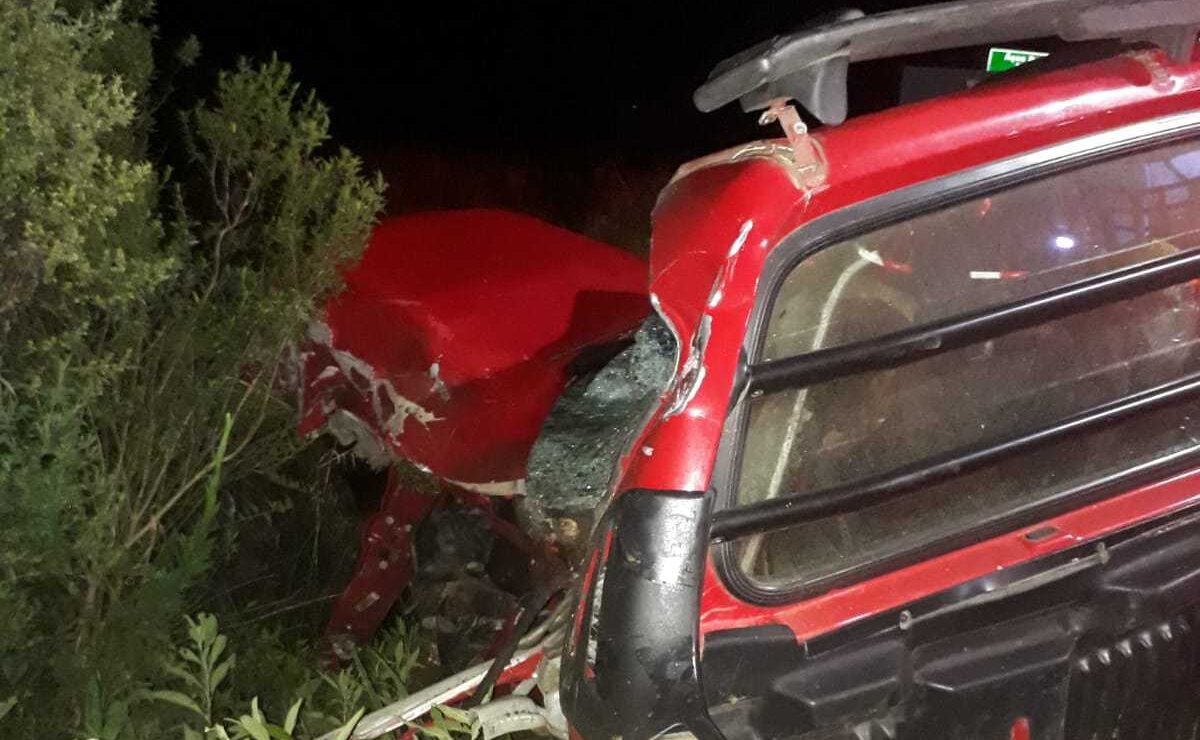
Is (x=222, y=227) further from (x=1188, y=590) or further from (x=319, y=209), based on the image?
(x=1188, y=590)

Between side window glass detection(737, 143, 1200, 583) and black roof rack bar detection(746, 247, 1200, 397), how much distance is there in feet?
0.20

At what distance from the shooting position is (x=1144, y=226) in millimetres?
1786

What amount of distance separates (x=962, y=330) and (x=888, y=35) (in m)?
0.48

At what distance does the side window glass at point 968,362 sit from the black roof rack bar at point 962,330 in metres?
0.06

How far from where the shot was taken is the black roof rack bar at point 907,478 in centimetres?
154

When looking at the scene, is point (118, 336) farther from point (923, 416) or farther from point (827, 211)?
point (923, 416)

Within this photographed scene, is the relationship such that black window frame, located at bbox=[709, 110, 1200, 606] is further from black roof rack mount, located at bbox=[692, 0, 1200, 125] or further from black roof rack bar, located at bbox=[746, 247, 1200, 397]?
black roof rack mount, located at bbox=[692, 0, 1200, 125]

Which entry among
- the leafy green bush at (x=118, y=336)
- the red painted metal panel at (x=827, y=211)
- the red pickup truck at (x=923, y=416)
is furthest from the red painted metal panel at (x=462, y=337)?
the red painted metal panel at (x=827, y=211)

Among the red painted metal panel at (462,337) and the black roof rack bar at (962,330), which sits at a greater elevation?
the red painted metal panel at (462,337)

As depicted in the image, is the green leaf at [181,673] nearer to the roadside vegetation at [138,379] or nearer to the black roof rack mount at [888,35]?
the roadside vegetation at [138,379]

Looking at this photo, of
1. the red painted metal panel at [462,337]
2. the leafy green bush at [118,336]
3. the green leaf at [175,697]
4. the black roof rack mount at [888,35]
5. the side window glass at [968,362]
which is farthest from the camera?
the red painted metal panel at [462,337]

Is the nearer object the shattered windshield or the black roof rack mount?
the black roof rack mount

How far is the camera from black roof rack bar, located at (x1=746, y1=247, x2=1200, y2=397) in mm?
1525

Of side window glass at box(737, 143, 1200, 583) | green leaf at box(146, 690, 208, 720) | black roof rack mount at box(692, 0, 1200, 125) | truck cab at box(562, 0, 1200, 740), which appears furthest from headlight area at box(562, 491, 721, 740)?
green leaf at box(146, 690, 208, 720)
